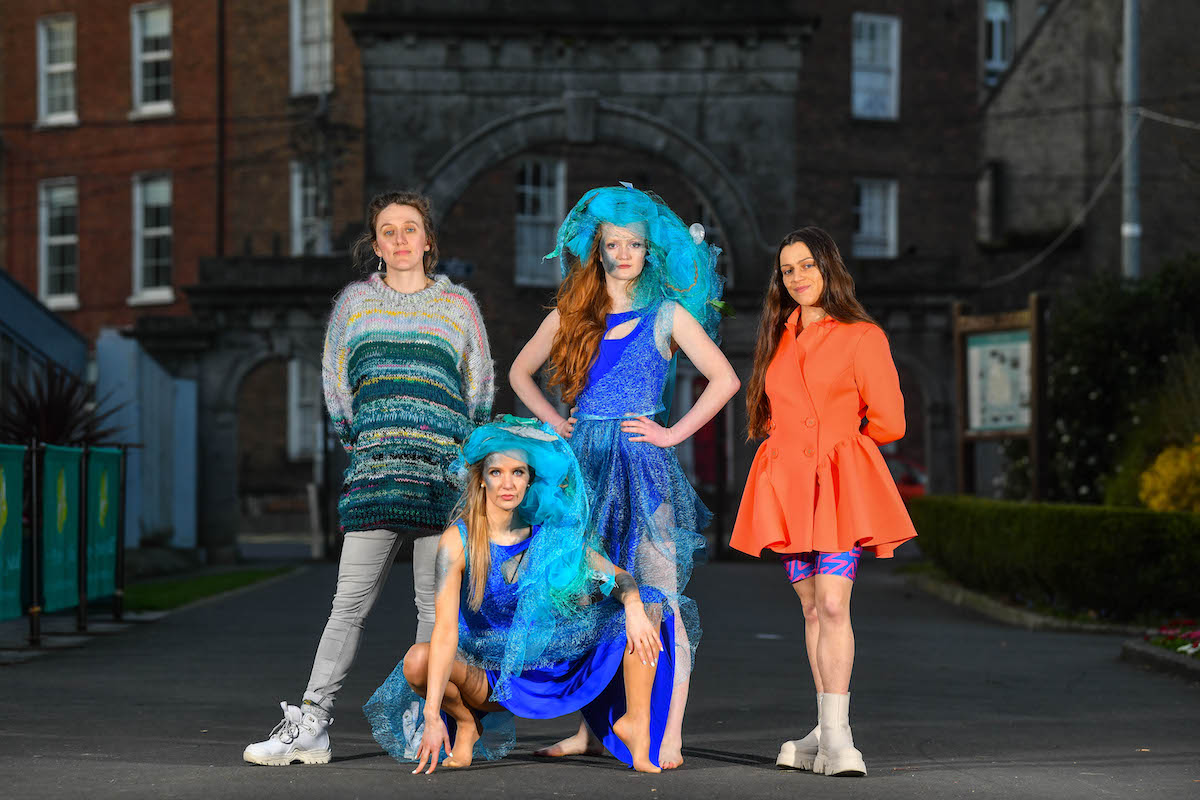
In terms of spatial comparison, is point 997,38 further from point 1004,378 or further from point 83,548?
point 83,548

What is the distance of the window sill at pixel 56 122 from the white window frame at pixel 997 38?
21546 mm

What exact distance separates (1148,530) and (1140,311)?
621 cm

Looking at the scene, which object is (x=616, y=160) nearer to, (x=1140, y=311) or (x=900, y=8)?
(x=900, y=8)

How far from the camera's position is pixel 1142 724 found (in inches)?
340

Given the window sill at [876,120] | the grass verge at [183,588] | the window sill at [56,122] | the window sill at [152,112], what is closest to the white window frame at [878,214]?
the window sill at [876,120]

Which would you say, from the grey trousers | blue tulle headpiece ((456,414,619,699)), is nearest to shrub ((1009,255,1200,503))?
the grey trousers

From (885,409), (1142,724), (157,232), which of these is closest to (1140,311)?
(1142,724)

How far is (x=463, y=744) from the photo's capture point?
22.4 ft

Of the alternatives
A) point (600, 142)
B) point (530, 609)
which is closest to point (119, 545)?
point (530, 609)

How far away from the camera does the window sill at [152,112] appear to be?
1622 inches

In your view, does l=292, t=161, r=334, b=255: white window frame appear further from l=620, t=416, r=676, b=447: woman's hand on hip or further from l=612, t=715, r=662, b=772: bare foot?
l=612, t=715, r=662, b=772: bare foot

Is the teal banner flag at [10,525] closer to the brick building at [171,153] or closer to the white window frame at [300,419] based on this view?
the brick building at [171,153]

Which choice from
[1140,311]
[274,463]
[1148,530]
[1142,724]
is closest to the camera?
[1142,724]

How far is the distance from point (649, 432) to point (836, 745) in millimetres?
1336
